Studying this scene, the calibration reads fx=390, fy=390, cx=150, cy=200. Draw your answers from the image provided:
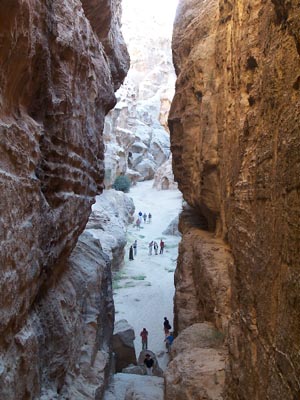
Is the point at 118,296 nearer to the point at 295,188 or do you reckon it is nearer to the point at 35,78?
the point at 35,78

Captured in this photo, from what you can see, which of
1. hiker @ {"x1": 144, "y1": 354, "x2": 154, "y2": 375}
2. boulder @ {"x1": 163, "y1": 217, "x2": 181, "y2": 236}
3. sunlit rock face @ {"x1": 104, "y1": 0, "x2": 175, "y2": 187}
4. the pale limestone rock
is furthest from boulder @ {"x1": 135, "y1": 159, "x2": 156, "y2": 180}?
the pale limestone rock

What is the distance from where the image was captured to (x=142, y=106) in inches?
2525

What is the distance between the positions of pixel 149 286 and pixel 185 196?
24.7ft

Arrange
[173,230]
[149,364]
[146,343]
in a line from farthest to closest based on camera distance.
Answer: [173,230], [146,343], [149,364]

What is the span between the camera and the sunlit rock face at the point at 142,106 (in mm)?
38834

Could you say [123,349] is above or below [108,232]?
below

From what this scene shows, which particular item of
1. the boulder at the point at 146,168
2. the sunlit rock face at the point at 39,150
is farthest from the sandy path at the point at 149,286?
the boulder at the point at 146,168

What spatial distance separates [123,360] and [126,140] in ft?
100

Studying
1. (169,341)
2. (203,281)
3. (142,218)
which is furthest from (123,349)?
(142,218)

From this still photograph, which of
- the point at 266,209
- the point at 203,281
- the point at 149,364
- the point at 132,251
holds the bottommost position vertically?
the point at 149,364

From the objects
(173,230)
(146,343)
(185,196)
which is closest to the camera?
(146,343)

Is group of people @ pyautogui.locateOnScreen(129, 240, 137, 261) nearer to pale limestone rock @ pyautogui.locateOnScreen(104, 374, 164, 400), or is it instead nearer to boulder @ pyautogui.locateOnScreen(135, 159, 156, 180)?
pale limestone rock @ pyautogui.locateOnScreen(104, 374, 164, 400)

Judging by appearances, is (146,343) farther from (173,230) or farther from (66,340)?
(173,230)

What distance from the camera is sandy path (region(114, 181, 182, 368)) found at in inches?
645
